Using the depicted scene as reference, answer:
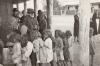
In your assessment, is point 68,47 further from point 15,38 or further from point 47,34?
point 15,38

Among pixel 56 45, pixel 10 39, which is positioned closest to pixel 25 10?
pixel 10 39

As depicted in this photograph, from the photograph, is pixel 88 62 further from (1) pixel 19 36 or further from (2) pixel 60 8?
(1) pixel 19 36

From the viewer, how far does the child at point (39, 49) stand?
584cm

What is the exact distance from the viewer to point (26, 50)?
5.71 meters

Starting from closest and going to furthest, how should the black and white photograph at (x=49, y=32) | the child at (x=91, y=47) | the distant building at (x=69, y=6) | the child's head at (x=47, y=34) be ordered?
the black and white photograph at (x=49, y=32) < the child's head at (x=47, y=34) < the distant building at (x=69, y=6) < the child at (x=91, y=47)

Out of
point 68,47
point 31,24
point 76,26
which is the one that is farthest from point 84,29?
point 31,24

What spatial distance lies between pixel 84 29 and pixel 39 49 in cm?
132

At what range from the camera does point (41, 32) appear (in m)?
5.91

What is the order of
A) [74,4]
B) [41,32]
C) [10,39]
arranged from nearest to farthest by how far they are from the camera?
[10,39] < [41,32] < [74,4]

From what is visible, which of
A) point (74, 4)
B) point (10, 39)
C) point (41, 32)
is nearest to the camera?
point (10, 39)

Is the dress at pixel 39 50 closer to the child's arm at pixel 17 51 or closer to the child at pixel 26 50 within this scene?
the child at pixel 26 50

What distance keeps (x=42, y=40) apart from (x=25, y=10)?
0.77 metres

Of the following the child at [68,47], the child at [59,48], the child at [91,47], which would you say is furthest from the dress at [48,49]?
the child at [91,47]

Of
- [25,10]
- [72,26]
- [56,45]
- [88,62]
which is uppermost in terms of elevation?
[25,10]
